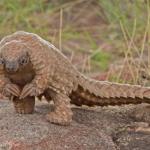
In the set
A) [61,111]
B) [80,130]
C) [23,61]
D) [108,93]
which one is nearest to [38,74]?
[23,61]

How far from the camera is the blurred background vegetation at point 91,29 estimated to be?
570cm

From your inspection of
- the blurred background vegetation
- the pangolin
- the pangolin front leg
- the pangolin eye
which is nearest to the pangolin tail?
the pangolin

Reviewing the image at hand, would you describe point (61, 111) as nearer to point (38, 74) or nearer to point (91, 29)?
point (38, 74)

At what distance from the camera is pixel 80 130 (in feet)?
11.1

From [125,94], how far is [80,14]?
562 cm

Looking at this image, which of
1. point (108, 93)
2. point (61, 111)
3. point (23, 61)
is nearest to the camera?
point (23, 61)

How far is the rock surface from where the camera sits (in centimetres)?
319

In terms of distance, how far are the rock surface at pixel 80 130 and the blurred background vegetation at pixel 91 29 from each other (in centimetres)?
112

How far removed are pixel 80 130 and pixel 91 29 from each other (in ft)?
17.0

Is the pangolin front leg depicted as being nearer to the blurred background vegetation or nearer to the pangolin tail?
the pangolin tail

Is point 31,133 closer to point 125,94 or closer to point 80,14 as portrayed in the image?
point 125,94

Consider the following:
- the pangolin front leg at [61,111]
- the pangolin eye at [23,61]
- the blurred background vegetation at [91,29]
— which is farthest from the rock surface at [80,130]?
the blurred background vegetation at [91,29]

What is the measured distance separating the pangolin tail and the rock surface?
11 cm

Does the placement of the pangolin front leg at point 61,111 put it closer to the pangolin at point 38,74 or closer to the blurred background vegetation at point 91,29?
the pangolin at point 38,74
